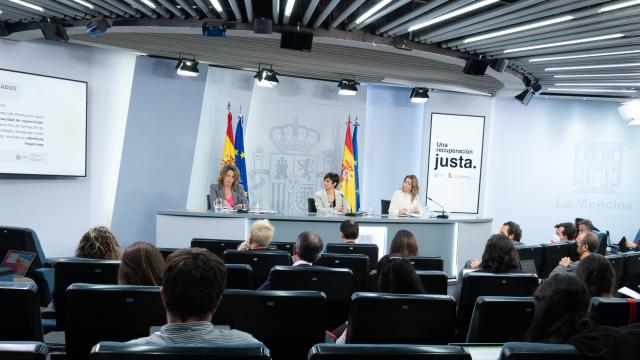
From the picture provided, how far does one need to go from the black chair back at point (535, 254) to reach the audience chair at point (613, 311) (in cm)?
334

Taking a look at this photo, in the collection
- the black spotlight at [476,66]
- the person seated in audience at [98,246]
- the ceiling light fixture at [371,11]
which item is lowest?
the person seated in audience at [98,246]

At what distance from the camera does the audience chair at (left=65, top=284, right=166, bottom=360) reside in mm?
2250

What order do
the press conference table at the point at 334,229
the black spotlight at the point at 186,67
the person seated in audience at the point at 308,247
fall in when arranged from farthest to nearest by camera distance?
the black spotlight at the point at 186,67 → the press conference table at the point at 334,229 → the person seated in audience at the point at 308,247

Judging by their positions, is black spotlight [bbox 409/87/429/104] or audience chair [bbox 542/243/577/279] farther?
black spotlight [bbox 409/87/429/104]

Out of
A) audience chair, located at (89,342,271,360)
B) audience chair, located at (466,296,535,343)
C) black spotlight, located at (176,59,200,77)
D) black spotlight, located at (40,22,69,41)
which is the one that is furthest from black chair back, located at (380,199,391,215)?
audience chair, located at (89,342,271,360)

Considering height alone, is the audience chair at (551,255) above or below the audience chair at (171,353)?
below

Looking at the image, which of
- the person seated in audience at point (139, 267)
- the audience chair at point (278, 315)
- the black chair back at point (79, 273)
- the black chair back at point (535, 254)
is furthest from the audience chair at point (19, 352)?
the black chair back at point (535, 254)

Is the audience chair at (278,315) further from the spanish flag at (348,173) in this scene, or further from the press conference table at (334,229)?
the spanish flag at (348,173)

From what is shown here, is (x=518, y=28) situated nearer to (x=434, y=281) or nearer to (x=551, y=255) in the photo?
(x=551, y=255)

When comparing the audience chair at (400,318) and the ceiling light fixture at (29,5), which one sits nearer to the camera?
the audience chair at (400,318)

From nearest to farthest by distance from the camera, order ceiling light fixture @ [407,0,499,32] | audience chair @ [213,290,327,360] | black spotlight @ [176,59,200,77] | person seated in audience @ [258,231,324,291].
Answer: audience chair @ [213,290,327,360], person seated in audience @ [258,231,324,291], ceiling light fixture @ [407,0,499,32], black spotlight @ [176,59,200,77]

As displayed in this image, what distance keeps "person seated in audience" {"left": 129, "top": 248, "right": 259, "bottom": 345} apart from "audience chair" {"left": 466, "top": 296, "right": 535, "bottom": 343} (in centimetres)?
138

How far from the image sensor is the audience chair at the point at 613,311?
2.24 metres

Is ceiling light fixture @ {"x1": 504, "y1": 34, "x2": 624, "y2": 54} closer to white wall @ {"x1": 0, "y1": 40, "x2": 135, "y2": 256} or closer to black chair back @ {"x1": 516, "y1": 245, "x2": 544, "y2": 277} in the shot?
black chair back @ {"x1": 516, "y1": 245, "x2": 544, "y2": 277}
